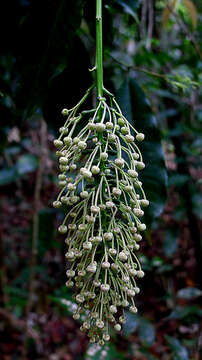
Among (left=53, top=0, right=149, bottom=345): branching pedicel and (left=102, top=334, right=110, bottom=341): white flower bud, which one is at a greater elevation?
(left=53, top=0, right=149, bottom=345): branching pedicel

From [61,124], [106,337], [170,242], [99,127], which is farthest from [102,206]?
[170,242]

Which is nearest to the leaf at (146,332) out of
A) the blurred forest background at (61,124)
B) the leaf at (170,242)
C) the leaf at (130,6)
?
the blurred forest background at (61,124)

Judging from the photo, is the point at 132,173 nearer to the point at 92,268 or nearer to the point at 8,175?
the point at 92,268

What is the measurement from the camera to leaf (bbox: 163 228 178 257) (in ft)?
7.73

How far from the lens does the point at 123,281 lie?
0.63 meters

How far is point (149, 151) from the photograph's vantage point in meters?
0.91

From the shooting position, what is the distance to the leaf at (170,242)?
236 cm

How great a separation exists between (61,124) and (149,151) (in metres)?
0.26

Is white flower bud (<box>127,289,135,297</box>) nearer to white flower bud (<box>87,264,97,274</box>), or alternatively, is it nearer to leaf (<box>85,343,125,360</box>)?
white flower bud (<box>87,264,97,274</box>)

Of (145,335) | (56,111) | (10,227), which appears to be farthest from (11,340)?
(56,111)

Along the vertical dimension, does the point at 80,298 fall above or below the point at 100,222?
below

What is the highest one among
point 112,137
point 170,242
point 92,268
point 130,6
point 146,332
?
point 130,6

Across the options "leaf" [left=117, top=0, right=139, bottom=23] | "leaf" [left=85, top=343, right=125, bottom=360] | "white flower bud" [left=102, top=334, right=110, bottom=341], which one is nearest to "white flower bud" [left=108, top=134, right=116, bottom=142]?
"white flower bud" [left=102, top=334, right=110, bottom=341]

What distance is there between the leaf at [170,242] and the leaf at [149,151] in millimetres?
1557
